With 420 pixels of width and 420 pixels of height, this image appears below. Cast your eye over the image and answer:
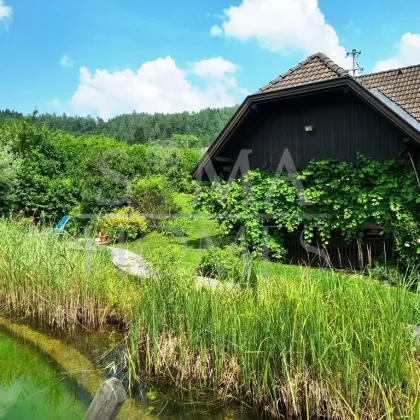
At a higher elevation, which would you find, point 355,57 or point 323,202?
point 355,57

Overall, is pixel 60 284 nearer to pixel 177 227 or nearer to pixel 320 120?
pixel 320 120

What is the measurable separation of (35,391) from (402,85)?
11.8 m

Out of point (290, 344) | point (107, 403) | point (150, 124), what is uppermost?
point (150, 124)

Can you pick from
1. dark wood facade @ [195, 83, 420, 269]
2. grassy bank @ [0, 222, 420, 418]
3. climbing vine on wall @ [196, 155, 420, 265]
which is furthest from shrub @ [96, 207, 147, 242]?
grassy bank @ [0, 222, 420, 418]

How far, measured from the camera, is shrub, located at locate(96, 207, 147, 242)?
14656 millimetres

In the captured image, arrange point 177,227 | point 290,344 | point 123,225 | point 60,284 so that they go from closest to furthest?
point 290,344 → point 60,284 → point 123,225 → point 177,227

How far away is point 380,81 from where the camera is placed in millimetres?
13016

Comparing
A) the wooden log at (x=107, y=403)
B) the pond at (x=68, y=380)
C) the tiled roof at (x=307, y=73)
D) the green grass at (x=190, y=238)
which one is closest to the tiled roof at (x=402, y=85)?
the tiled roof at (x=307, y=73)

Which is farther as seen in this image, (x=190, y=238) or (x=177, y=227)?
(x=177, y=227)

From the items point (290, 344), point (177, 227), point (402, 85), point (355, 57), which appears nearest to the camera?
point (290, 344)

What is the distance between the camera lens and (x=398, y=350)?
3260mm

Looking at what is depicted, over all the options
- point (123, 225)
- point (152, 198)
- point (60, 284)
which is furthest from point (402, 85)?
point (60, 284)

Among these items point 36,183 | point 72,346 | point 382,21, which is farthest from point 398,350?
point 36,183

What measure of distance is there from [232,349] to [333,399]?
1072 millimetres
